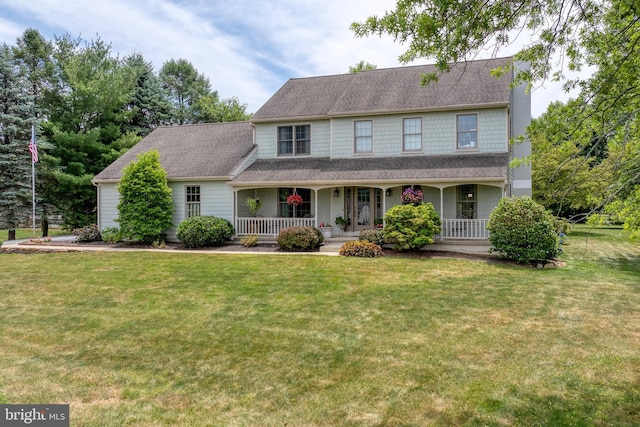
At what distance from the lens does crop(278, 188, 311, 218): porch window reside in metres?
17.7

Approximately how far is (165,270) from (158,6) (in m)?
6.81

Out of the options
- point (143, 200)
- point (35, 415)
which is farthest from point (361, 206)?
point (35, 415)

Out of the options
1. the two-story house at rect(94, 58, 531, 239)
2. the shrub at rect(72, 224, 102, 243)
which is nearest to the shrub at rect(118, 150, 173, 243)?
the two-story house at rect(94, 58, 531, 239)

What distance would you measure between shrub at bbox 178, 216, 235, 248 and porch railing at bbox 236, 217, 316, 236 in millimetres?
649

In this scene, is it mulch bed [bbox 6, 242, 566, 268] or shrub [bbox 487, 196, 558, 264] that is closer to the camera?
shrub [bbox 487, 196, 558, 264]

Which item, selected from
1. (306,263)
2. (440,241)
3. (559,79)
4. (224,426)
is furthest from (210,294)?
(440,241)

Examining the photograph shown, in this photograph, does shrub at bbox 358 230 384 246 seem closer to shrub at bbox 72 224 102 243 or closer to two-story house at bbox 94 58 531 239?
two-story house at bbox 94 58 531 239

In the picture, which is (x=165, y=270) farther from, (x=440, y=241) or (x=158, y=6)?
(x=440, y=241)

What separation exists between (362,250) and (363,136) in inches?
241

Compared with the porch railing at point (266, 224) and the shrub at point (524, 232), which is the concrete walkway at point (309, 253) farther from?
the shrub at point (524, 232)

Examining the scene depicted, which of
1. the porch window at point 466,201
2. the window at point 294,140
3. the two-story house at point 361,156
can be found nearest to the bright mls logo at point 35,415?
the two-story house at point 361,156

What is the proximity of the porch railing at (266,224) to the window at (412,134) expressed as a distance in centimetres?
513

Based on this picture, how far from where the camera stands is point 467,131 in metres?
15.8

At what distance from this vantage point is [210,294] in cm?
852
